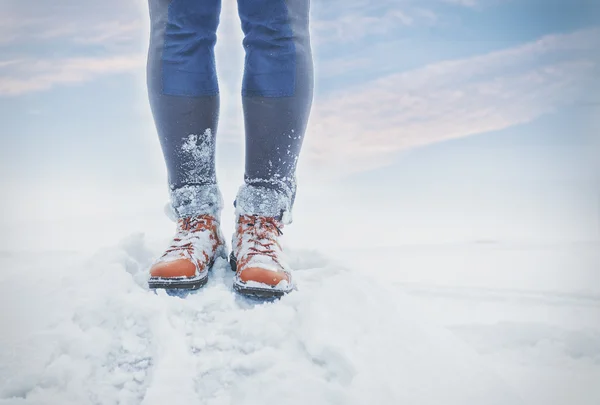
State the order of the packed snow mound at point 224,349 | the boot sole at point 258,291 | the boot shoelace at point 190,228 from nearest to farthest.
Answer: the packed snow mound at point 224,349, the boot sole at point 258,291, the boot shoelace at point 190,228

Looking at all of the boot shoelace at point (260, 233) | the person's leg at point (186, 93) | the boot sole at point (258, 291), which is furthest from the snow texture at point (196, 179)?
the boot sole at point (258, 291)

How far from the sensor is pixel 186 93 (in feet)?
3.13

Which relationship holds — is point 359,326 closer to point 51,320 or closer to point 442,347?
point 442,347

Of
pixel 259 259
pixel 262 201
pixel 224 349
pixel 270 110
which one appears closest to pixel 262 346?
pixel 224 349

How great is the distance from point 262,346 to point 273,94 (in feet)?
1.66

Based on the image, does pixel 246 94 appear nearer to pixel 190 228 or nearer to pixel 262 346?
pixel 190 228

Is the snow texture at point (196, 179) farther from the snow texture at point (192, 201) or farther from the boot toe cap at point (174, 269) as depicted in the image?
the boot toe cap at point (174, 269)

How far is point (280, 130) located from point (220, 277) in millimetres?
346

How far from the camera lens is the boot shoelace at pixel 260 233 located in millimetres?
907

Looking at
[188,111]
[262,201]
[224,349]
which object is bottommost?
[224,349]

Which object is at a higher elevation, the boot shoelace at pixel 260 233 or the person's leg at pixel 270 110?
the person's leg at pixel 270 110

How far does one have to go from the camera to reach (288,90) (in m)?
0.93

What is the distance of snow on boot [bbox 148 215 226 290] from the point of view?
86 centimetres

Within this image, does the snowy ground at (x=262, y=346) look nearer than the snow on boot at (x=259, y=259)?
Yes
